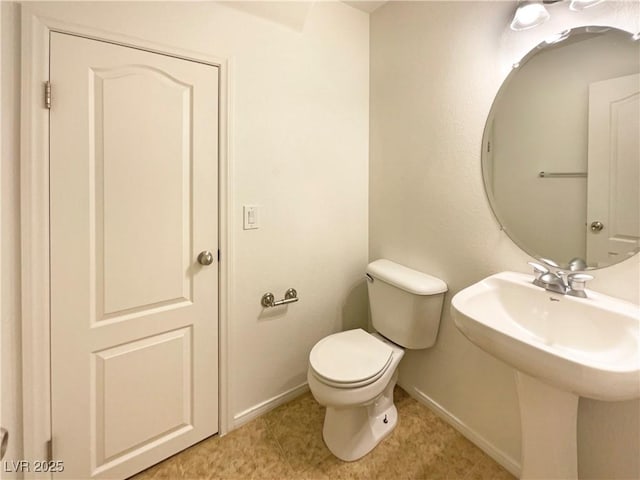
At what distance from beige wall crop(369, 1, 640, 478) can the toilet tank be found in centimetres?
7

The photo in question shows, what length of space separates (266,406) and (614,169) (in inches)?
73.0

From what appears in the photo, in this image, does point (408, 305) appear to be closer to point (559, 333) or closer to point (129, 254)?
point (559, 333)

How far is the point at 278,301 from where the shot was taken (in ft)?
5.33

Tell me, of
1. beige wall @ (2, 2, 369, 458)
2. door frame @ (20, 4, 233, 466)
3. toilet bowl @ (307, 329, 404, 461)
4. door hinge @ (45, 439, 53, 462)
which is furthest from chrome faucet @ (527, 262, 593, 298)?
door hinge @ (45, 439, 53, 462)

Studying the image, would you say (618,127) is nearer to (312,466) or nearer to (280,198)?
(280,198)

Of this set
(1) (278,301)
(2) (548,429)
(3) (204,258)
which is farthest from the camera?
(1) (278,301)

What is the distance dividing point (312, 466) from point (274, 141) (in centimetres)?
157

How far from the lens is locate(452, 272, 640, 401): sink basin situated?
0.69 m

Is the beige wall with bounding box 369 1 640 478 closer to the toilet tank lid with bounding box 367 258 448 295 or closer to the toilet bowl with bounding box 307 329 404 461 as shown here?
the toilet tank lid with bounding box 367 258 448 295

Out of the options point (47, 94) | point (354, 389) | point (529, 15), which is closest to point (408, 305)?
point (354, 389)

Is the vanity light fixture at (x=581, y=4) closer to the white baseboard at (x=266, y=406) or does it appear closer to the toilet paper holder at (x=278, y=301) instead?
the toilet paper holder at (x=278, y=301)

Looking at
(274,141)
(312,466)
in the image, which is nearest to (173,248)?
(274,141)

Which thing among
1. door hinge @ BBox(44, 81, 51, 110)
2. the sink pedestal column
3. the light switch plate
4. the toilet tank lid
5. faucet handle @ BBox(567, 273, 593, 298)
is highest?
door hinge @ BBox(44, 81, 51, 110)

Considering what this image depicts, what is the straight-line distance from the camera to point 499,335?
0.84 metres
